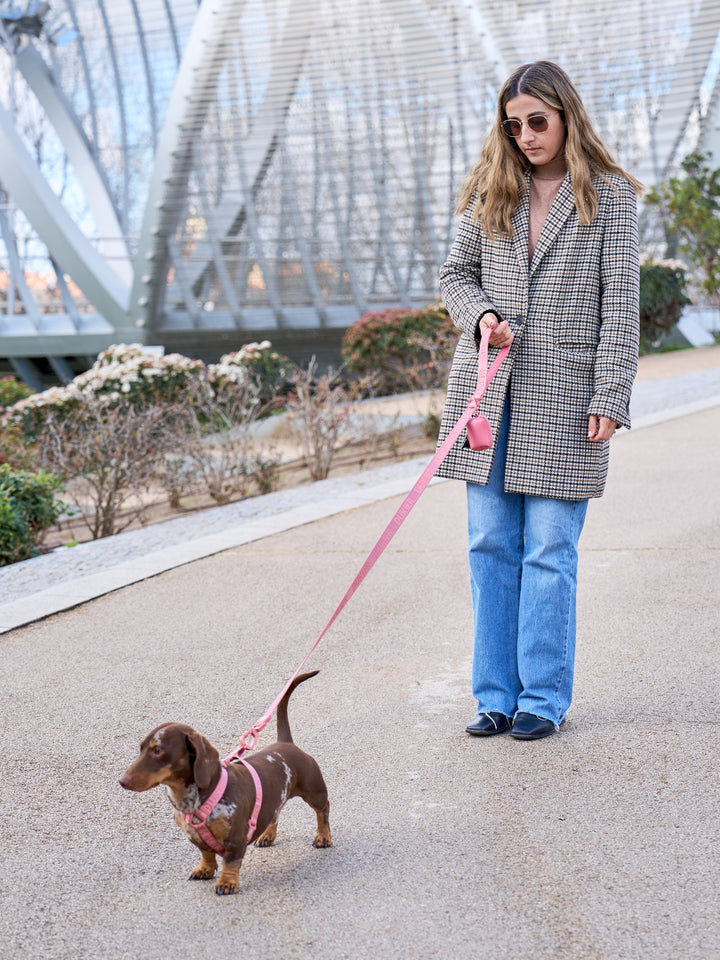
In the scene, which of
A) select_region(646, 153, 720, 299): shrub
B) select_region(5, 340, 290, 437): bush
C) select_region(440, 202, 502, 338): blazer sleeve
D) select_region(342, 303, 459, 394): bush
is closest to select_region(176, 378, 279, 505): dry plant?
select_region(5, 340, 290, 437): bush

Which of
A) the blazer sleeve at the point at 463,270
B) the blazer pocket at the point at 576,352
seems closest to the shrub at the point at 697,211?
the blazer sleeve at the point at 463,270

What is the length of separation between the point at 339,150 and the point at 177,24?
830cm

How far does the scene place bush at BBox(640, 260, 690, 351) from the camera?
21.5 metres

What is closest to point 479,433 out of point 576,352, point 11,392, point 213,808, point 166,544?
point 576,352

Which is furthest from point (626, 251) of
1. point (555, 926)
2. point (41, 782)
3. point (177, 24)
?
point (177, 24)

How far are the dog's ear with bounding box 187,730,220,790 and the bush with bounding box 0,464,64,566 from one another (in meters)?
5.32

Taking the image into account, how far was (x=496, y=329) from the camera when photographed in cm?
326

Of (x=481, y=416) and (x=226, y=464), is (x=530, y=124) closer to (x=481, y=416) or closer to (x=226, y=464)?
(x=481, y=416)

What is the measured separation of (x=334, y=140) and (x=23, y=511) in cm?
2065

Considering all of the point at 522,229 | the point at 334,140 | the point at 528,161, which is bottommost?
the point at 522,229

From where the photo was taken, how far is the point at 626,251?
3.32m

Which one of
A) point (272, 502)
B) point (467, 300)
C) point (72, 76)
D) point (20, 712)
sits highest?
point (72, 76)

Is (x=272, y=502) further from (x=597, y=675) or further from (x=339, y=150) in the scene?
(x=339, y=150)

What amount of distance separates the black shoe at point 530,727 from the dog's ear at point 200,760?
1272 mm
